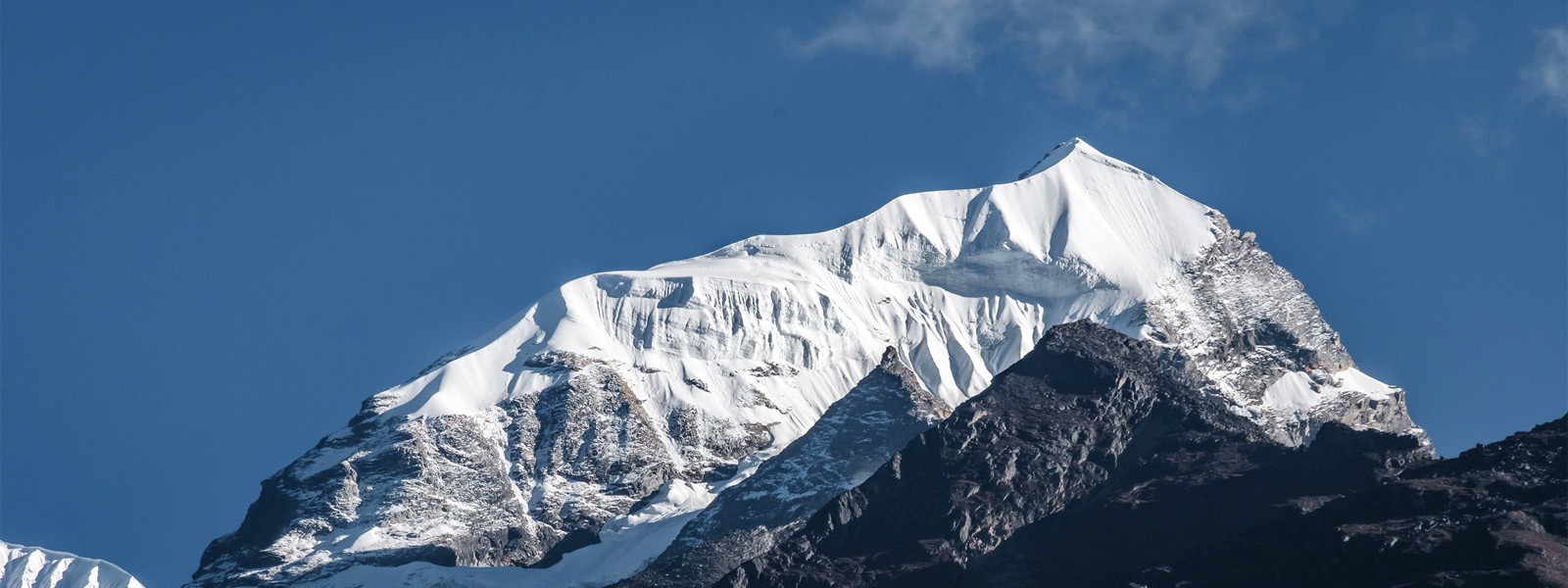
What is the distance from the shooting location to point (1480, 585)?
656ft

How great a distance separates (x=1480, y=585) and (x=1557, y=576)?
4467 mm

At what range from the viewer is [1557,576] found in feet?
650
